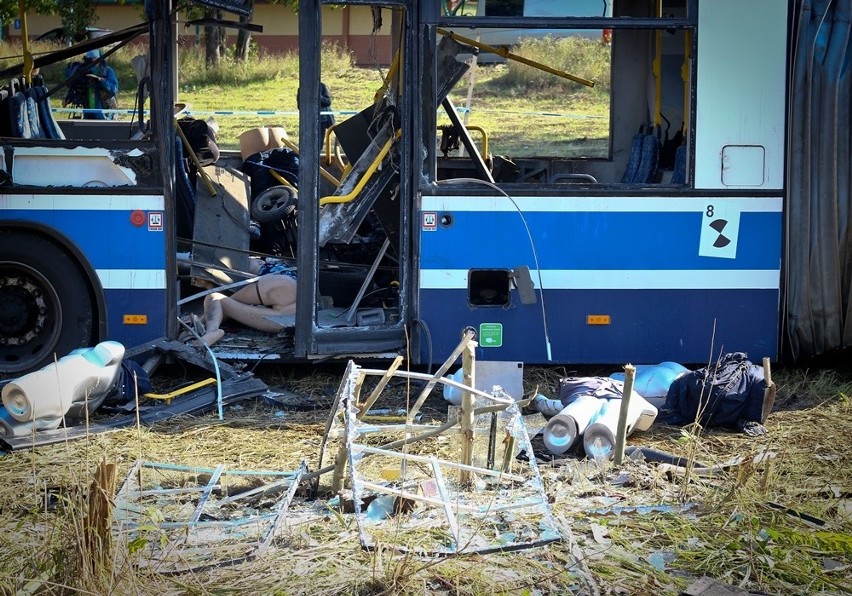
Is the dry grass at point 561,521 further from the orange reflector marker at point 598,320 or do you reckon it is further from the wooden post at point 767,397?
the orange reflector marker at point 598,320

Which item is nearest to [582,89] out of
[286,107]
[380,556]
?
[380,556]

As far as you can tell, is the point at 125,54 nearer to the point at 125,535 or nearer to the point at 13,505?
the point at 13,505

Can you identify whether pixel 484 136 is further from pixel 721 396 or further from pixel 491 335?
pixel 721 396

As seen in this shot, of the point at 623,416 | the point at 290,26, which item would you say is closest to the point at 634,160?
the point at 623,416

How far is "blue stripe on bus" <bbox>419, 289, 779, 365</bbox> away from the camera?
716 cm

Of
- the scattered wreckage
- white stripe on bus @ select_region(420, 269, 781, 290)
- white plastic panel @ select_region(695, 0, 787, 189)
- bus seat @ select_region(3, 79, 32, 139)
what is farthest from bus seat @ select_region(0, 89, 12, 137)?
white plastic panel @ select_region(695, 0, 787, 189)

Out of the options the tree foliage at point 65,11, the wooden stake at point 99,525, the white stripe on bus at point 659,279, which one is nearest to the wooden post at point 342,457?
the wooden stake at point 99,525

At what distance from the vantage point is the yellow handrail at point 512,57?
7.14 m

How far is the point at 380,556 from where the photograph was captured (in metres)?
4.45

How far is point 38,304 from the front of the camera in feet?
23.3

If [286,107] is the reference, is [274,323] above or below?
below

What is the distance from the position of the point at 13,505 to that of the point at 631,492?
2777mm

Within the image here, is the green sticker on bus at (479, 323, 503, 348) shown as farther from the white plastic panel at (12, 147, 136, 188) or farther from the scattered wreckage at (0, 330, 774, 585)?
the white plastic panel at (12, 147, 136, 188)

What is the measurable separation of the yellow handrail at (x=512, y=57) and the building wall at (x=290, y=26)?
2.20 ft
